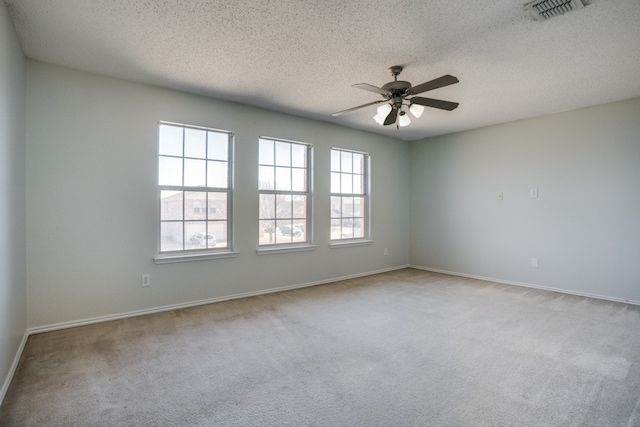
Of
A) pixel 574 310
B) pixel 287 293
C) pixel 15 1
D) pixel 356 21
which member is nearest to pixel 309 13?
pixel 356 21

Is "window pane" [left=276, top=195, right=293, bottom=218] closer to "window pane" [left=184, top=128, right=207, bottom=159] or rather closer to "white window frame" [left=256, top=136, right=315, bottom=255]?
"white window frame" [left=256, top=136, right=315, bottom=255]

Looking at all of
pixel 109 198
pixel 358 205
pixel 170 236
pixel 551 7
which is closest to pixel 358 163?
pixel 358 205

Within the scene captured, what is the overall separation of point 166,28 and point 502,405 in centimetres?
346

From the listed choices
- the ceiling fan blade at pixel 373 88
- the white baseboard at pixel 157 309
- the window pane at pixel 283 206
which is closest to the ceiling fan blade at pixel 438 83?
the ceiling fan blade at pixel 373 88

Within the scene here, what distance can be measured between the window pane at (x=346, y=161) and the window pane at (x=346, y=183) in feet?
0.34

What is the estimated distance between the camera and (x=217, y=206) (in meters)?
4.04

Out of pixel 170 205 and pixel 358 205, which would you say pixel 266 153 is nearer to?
pixel 170 205

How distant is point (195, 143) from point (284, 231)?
1.68 m

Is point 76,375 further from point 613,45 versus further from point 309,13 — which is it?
point 613,45

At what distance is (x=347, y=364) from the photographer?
7.82 ft

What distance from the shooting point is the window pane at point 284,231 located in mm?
4586

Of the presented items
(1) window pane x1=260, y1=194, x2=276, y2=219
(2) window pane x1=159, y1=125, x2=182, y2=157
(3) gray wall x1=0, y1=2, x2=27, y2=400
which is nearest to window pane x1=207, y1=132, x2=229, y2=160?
(2) window pane x1=159, y1=125, x2=182, y2=157

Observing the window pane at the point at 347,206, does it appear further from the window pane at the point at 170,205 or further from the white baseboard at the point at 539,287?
Answer: the window pane at the point at 170,205

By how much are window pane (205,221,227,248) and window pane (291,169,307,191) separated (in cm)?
119
